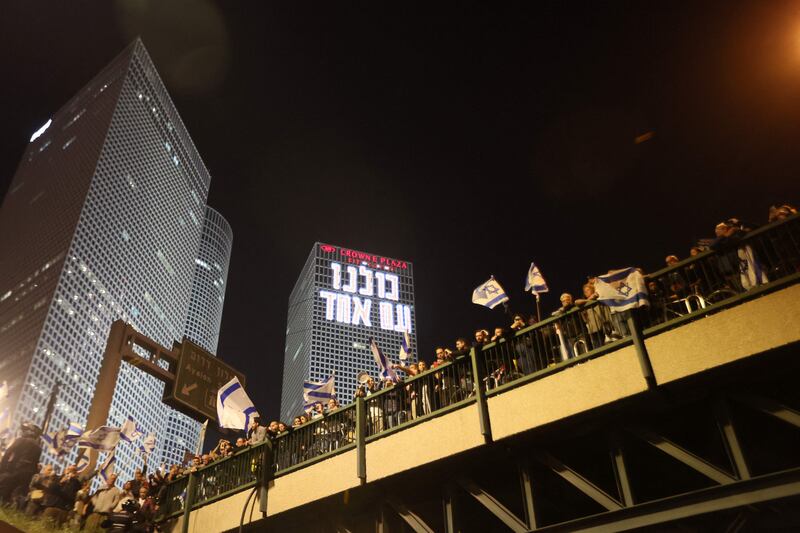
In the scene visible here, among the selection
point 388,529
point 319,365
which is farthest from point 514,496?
point 319,365

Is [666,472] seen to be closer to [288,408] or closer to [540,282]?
[540,282]

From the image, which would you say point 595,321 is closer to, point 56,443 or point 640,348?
point 640,348

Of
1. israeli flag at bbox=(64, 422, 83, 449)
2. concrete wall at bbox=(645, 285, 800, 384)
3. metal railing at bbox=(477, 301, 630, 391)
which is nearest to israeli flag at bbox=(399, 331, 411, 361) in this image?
metal railing at bbox=(477, 301, 630, 391)

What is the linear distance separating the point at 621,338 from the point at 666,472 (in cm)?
403

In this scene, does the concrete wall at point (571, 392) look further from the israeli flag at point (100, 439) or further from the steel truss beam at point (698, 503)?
the israeli flag at point (100, 439)

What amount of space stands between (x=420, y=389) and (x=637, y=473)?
522 cm

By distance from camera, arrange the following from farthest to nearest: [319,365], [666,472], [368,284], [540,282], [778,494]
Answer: [319,365]
[368,284]
[540,282]
[666,472]
[778,494]

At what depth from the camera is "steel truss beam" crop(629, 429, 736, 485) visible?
33.2 ft

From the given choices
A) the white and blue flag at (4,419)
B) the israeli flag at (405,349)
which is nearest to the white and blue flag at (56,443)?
the white and blue flag at (4,419)

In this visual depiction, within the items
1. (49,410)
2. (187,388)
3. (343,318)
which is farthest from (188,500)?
(343,318)

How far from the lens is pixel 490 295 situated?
1702 centimetres

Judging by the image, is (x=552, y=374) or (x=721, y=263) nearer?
(x=721, y=263)

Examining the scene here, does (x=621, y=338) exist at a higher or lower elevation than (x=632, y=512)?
higher

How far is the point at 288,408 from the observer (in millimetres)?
175625
